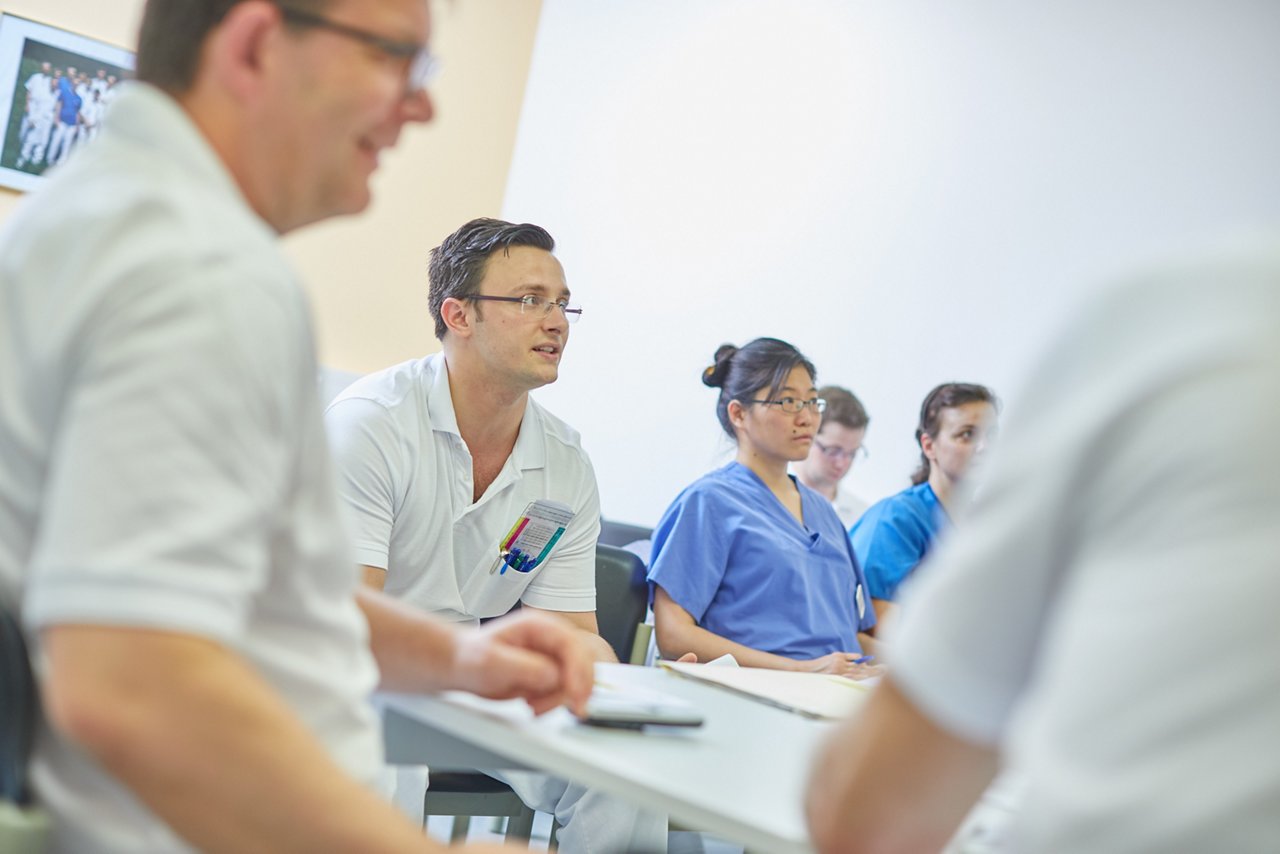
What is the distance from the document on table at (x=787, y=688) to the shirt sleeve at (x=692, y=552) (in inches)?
34.0

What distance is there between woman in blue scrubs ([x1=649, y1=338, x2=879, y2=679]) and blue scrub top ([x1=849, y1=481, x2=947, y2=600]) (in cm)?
26

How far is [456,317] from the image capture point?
255cm

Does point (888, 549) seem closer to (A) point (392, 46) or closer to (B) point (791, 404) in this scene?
(B) point (791, 404)

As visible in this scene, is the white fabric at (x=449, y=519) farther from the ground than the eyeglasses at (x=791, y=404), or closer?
closer

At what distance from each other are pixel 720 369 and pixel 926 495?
30.2 inches

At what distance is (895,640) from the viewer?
0.60 metres

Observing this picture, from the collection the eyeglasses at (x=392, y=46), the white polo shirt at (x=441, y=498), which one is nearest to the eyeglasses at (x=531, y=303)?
the white polo shirt at (x=441, y=498)

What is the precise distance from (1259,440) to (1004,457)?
108 millimetres

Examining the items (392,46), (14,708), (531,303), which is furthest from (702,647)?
(14,708)

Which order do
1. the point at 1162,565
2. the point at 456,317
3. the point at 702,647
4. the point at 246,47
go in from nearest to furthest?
the point at 1162,565, the point at 246,47, the point at 456,317, the point at 702,647

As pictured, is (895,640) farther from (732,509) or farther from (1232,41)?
(1232,41)

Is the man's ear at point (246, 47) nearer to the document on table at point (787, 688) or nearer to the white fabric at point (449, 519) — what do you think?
the document on table at point (787, 688)

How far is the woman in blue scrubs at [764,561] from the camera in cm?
283

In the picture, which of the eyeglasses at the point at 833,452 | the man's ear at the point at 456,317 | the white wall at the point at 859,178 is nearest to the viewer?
the man's ear at the point at 456,317
